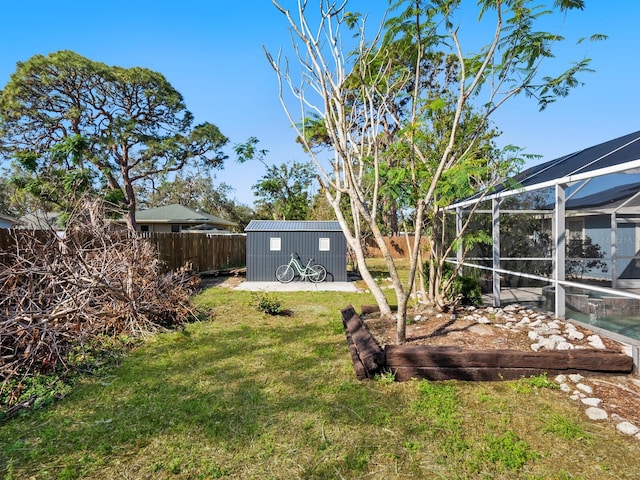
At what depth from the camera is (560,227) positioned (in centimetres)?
442

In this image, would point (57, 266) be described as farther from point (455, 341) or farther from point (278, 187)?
point (278, 187)

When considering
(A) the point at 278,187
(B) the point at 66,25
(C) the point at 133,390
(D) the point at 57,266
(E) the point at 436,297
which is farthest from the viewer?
(A) the point at 278,187

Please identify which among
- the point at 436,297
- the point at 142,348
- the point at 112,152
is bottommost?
the point at 142,348

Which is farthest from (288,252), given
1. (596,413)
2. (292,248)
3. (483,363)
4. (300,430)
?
(596,413)

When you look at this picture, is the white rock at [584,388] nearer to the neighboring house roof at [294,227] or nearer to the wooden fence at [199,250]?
the wooden fence at [199,250]

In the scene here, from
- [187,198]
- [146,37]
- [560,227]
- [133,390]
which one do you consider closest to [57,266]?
[133,390]

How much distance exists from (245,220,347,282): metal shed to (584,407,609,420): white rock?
8.55m

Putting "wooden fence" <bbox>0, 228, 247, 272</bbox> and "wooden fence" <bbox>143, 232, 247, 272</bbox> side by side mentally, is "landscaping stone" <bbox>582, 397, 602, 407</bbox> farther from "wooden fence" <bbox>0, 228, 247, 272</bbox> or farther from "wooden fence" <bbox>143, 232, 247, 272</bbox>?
"wooden fence" <bbox>143, 232, 247, 272</bbox>

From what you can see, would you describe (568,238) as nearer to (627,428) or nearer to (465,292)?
(465,292)

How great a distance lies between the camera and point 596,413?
102 inches

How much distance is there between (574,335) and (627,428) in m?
1.76

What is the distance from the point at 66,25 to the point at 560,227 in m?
9.36

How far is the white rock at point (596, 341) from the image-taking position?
3587 millimetres

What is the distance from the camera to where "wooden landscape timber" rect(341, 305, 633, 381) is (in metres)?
3.19
